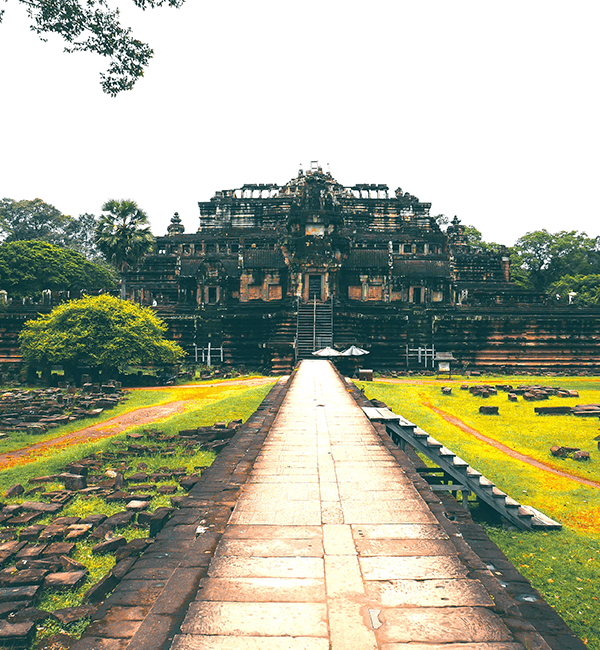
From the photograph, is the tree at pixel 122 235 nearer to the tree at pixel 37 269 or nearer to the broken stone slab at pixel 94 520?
the tree at pixel 37 269

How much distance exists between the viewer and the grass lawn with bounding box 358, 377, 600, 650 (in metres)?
6.21

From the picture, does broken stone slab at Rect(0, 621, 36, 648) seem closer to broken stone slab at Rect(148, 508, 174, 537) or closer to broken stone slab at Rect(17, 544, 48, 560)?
broken stone slab at Rect(17, 544, 48, 560)

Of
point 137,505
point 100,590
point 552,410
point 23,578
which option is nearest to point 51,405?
point 137,505

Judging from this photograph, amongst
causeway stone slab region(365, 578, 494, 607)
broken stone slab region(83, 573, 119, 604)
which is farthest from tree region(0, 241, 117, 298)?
causeway stone slab region(365, 578, 494, 607)

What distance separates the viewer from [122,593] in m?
4.41

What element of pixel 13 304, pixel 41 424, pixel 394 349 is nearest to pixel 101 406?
pixel 41 424

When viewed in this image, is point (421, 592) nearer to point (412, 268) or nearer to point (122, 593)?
point (122, 593)

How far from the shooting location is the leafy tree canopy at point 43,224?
3164 inches

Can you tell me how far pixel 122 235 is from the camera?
35406 millimetres

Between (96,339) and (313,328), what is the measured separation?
45.6 ft

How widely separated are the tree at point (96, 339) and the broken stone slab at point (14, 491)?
1514 centimetres

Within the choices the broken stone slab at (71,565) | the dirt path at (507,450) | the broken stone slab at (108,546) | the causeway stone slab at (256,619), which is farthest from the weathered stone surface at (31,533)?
the dirt path at (507,450)

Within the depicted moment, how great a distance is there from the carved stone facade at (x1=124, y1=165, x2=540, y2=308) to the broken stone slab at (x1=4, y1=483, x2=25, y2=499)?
24.5m

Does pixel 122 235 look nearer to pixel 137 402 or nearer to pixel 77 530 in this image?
pixel 137 402
